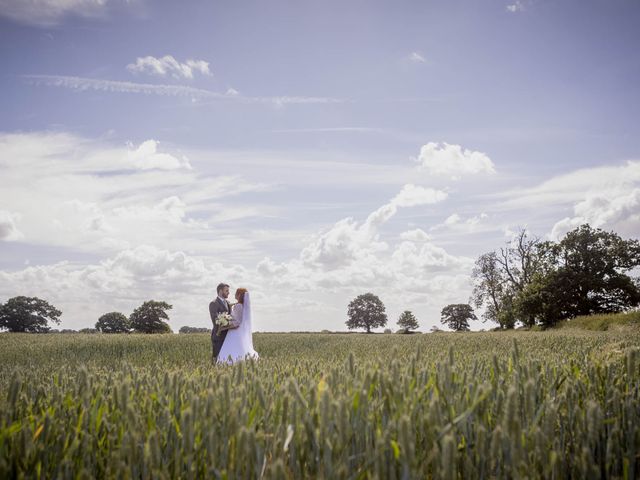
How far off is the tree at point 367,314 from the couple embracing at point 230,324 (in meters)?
77.2

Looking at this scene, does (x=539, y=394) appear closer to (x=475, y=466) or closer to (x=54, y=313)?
(x=475, y=466)

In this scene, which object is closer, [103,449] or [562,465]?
[562,465]

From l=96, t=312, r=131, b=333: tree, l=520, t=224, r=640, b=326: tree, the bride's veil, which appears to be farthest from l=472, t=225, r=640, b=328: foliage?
l=96, t=312, r=131, b=333: tree

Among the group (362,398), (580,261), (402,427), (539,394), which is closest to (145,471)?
(362,398)

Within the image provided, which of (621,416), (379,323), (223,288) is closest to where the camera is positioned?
(621,416)

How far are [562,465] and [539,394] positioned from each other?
3.63 ft

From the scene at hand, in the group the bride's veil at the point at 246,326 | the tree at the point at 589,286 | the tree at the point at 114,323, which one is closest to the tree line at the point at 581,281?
the tree at the point at 589,286

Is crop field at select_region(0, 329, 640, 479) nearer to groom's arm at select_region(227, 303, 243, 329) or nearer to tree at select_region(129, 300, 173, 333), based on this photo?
groom's arm at select_region(227, 303, 243, 329)

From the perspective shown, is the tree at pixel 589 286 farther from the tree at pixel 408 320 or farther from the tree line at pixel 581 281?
the tree at pixel 408 320

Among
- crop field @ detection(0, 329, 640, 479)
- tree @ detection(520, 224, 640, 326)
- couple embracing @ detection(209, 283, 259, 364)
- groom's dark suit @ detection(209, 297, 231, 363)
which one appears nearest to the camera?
crop field @ detection(0, 329, 640, 479)

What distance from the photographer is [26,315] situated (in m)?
73.0

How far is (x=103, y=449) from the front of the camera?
8.47 ft

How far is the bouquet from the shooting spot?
39.5ft

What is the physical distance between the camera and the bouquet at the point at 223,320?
39.5ft
